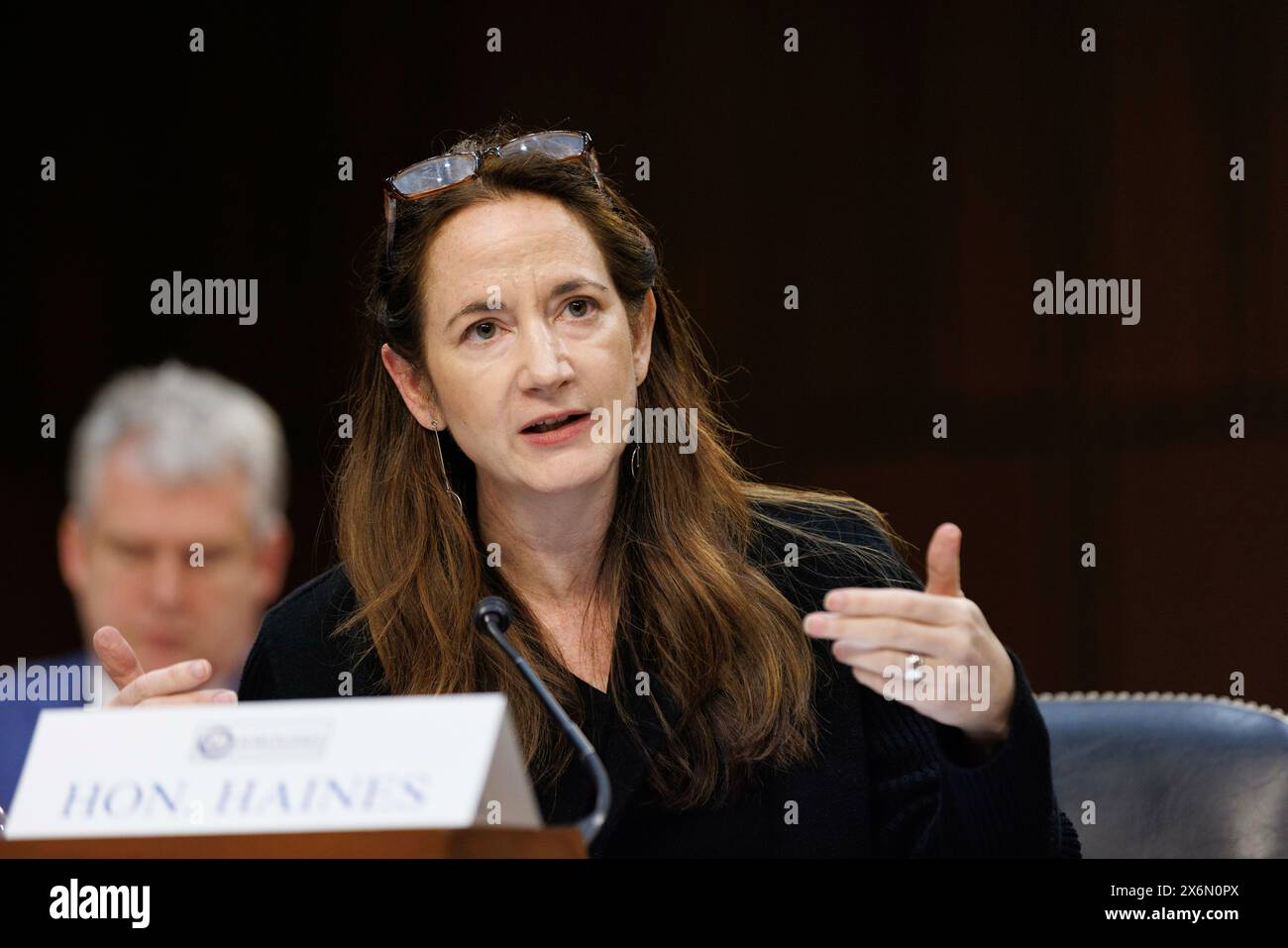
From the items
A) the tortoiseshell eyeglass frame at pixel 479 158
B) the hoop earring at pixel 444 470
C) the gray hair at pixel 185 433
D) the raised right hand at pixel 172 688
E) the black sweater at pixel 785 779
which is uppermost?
the tortoiseshell eyeglass frame at pixel 479 158

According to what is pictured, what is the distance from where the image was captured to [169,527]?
2.82 m

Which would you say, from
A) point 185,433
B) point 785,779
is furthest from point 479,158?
point 185,433

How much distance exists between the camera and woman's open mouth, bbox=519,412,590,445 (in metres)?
1.82

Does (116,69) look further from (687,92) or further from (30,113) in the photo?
(687,92)

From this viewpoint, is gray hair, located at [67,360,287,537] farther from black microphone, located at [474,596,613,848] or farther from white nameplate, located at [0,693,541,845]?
white nameplate, located at [0,693,541,845]

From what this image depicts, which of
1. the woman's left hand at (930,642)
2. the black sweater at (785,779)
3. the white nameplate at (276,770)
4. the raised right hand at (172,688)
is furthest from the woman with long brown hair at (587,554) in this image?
the white nameplate at (276,770)

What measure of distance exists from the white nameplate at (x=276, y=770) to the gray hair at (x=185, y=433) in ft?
5.58

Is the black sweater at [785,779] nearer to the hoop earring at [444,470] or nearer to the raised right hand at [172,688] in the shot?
the hoop earring at [444,470]

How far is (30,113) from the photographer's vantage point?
3.36 meters

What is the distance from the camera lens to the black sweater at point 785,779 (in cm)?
170

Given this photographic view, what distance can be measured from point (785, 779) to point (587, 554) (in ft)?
1.29

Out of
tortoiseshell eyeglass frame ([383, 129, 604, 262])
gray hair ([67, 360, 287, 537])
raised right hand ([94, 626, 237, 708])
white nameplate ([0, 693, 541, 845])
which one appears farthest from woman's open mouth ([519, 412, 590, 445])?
gray hair ([67, 360, 287, 537])

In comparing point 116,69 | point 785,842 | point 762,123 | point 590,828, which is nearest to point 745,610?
point 785,842
